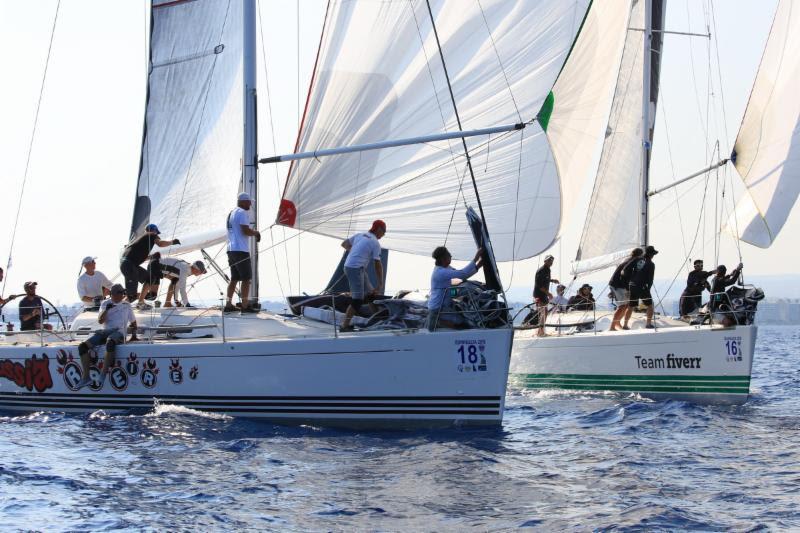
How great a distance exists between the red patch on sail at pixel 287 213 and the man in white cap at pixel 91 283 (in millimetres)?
3238

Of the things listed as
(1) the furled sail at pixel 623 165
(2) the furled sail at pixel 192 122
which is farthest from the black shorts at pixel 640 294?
(2) the furled sail at pixel 192 122

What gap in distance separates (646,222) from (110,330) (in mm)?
10345

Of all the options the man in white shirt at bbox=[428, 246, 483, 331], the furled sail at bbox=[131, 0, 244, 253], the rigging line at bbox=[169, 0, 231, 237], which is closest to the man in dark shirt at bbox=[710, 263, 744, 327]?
the man in white shirt at bbox=[428, 246, 483, 331]

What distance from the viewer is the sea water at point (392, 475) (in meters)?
7.59

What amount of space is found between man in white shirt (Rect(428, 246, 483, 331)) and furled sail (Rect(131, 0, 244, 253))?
3.31 meters

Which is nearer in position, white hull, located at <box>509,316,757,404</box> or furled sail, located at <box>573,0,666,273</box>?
white hull, located at <box>509,316,757,404</box>

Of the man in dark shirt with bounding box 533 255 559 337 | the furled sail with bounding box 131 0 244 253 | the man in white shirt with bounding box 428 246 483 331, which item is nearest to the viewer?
the man in white shirt with bounding box 428 246 483 331

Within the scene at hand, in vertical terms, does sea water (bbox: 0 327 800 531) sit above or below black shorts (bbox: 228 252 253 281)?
below

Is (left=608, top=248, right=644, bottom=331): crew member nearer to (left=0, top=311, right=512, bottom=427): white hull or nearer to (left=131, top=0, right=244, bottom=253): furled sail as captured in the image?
(left=0, top=311, right=512, bottom=427): white hull

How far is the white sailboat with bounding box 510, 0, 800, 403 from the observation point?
50.7 ft

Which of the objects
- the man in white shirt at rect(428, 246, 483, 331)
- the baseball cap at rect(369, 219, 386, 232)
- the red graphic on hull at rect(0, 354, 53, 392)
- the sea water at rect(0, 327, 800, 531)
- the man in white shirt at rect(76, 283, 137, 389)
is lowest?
the sea water at rect(0, 327, 800, 531)

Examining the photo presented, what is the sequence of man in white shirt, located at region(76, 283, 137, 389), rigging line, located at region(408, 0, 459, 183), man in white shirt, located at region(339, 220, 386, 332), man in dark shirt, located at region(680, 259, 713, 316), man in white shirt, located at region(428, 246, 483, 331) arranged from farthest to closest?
1. man in dark shirt, located at region(680, 259, 713, 316)
2. rigging line, located at region(408, 0, 459, 183)
3. man in white shirt, located at region(76, 283, 137, 389)
4. man in white shirt, located at region(339, 220, 386, 332)
5. man in white shirt, located at region(428, 246, 483, 331)

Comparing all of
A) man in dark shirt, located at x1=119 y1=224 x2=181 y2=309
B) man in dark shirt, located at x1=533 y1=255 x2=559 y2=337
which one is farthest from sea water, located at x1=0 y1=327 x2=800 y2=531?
man in dark shirt, located at x1=533 y1=255 x2=559 y2=337

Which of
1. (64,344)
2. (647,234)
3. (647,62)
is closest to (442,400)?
(64,344)
